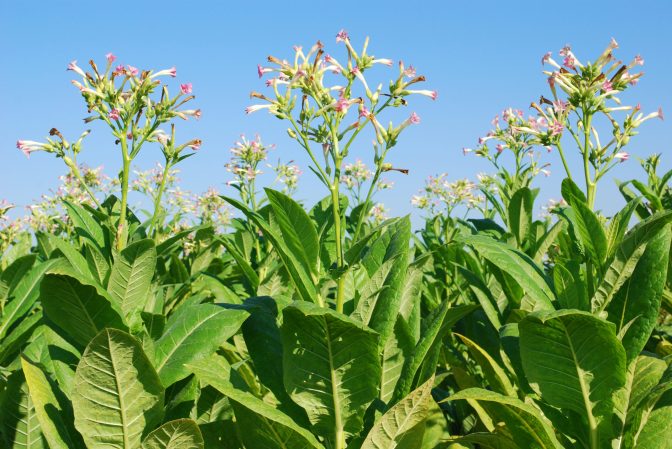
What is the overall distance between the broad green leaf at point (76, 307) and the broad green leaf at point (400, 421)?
0.88m

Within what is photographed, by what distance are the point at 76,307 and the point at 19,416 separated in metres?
0.58

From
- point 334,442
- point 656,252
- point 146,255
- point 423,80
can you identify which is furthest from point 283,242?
point 656,252

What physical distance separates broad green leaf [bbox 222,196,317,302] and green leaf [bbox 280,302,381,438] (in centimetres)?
22

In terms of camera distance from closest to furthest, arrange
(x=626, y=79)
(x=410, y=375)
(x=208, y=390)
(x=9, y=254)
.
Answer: (x=410, y=375), (x=208, y=390), (x=626, y=79), (x=9, y=254)

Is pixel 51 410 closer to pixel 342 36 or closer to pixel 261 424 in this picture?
pixel 261 424

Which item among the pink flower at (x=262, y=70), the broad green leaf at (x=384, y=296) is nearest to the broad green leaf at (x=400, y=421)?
the broad green leaf at (x=384, y=296)

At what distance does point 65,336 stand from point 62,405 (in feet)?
0.80

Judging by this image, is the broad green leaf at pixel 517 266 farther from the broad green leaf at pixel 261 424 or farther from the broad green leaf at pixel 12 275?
the broad green leaf at pixel 12 275

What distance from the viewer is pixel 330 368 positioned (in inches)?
82.7

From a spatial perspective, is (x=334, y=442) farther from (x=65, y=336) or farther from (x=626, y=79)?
(x=626, y=79)

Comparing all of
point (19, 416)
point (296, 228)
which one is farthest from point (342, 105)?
point (19, 416)

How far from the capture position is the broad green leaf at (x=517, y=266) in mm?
2428

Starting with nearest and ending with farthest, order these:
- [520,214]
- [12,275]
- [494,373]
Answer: [494,373] → [12,275] → [520,214]

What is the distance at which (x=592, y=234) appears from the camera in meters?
2.48
